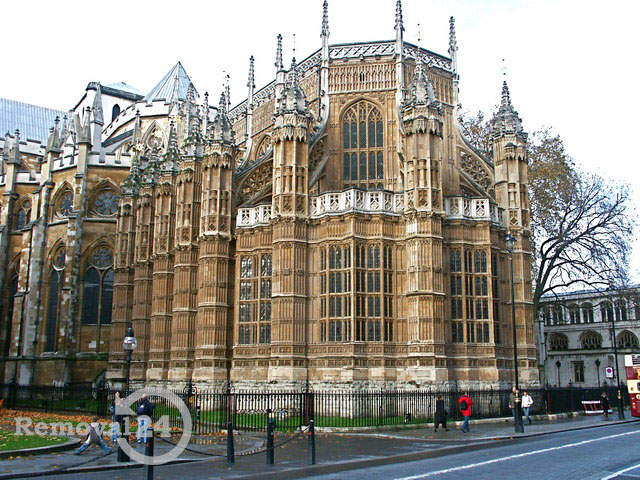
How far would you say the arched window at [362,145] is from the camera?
32.7 metres

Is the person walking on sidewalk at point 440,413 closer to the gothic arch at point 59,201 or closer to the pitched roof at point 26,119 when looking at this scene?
the gothic arch at point 59,201

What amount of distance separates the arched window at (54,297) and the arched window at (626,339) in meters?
57.2

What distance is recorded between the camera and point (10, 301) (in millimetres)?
52250

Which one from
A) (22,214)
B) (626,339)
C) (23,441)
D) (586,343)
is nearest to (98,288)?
(22,214)

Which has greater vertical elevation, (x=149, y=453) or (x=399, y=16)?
(x=399, y=16)

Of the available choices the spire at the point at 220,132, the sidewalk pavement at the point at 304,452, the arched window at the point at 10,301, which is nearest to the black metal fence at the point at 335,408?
the sidewalk pavement at the point at 304,452

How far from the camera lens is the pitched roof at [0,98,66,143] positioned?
69375 mm

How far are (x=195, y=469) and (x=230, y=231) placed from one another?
18313 millimetres

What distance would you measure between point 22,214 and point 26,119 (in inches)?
866

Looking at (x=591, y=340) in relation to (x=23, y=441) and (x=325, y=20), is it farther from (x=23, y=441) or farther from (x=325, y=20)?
(x=23, y=441)

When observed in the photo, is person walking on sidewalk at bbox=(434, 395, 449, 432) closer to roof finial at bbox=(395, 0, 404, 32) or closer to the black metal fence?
the black metal fence

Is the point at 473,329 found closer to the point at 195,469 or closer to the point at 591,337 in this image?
the point at 195,469

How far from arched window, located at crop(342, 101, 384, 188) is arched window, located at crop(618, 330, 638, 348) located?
50606mm

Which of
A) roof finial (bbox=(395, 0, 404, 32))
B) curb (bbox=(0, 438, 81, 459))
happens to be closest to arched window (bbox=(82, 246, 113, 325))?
roof finial (bbox=(395, 0, 404, 32))
